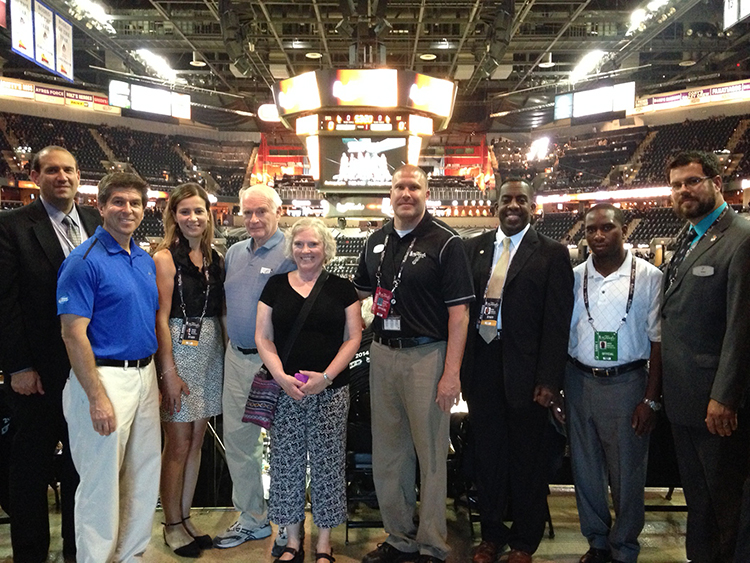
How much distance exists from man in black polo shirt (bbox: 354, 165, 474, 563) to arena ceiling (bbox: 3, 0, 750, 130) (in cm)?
946

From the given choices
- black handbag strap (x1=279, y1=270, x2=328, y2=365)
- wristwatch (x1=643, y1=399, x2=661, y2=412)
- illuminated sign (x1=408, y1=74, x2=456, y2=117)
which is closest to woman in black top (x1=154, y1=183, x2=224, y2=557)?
black handbag strap (x1=279, y1=270, x2=328, y2=365)

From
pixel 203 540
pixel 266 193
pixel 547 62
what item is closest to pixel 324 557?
pixel 203 540

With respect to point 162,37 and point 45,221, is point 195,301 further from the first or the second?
point 162,37

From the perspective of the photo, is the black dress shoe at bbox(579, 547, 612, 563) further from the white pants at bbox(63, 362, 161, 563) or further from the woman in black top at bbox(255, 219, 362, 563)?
the white pants at bbox(63, 362, 161, 563)

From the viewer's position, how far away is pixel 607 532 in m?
2.59

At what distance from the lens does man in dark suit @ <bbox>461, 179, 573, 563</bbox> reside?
2525 mm

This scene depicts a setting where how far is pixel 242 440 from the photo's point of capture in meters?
2.79

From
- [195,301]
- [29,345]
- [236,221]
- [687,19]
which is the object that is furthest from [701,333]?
[236,221]

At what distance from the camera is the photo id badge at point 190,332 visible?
8.84ft

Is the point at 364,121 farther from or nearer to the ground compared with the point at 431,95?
nearer to the ground

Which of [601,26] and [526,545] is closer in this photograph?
[526,545]

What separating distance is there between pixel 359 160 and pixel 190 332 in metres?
9.56

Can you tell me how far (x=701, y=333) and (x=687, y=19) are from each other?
52.6ft

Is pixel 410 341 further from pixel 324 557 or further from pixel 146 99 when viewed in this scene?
pixel 146 99
